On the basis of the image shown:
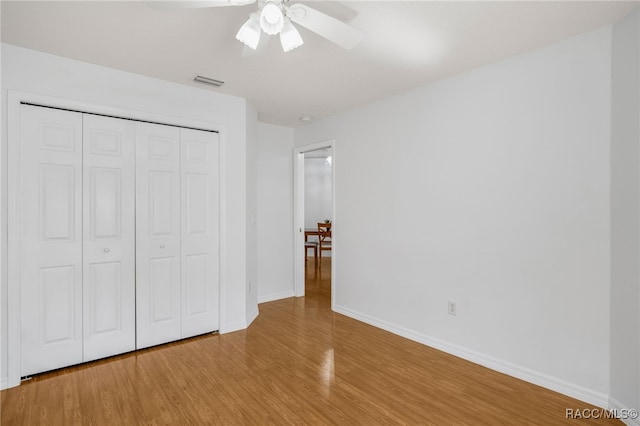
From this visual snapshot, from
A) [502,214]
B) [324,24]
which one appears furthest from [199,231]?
[502,214]

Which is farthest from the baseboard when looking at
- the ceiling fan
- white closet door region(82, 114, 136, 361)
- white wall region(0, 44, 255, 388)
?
the ceiling fan

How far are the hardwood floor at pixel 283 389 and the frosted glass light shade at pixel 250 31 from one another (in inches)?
86.4

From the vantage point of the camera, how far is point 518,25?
2191 millimetres

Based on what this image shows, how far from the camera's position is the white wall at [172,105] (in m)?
2.49

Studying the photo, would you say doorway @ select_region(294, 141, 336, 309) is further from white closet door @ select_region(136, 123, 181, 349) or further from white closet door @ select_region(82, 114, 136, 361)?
white closet door @ select_region(82, 114, 136, 361)

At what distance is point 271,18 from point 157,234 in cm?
232

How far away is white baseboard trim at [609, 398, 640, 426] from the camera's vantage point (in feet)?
6.42

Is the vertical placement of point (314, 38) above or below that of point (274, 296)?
above

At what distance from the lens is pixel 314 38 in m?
2.35

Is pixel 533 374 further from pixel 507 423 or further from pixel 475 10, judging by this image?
pixel 475 10

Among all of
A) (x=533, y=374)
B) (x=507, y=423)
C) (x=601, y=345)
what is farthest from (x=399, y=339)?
(x=601, y=345)

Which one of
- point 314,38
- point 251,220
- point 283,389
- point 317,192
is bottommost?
point 283,389

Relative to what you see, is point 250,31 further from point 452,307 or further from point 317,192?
point 317,192

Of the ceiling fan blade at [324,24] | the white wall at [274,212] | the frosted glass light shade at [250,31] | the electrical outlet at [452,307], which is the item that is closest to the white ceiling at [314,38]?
the ceiling fan blade at [324,24]
